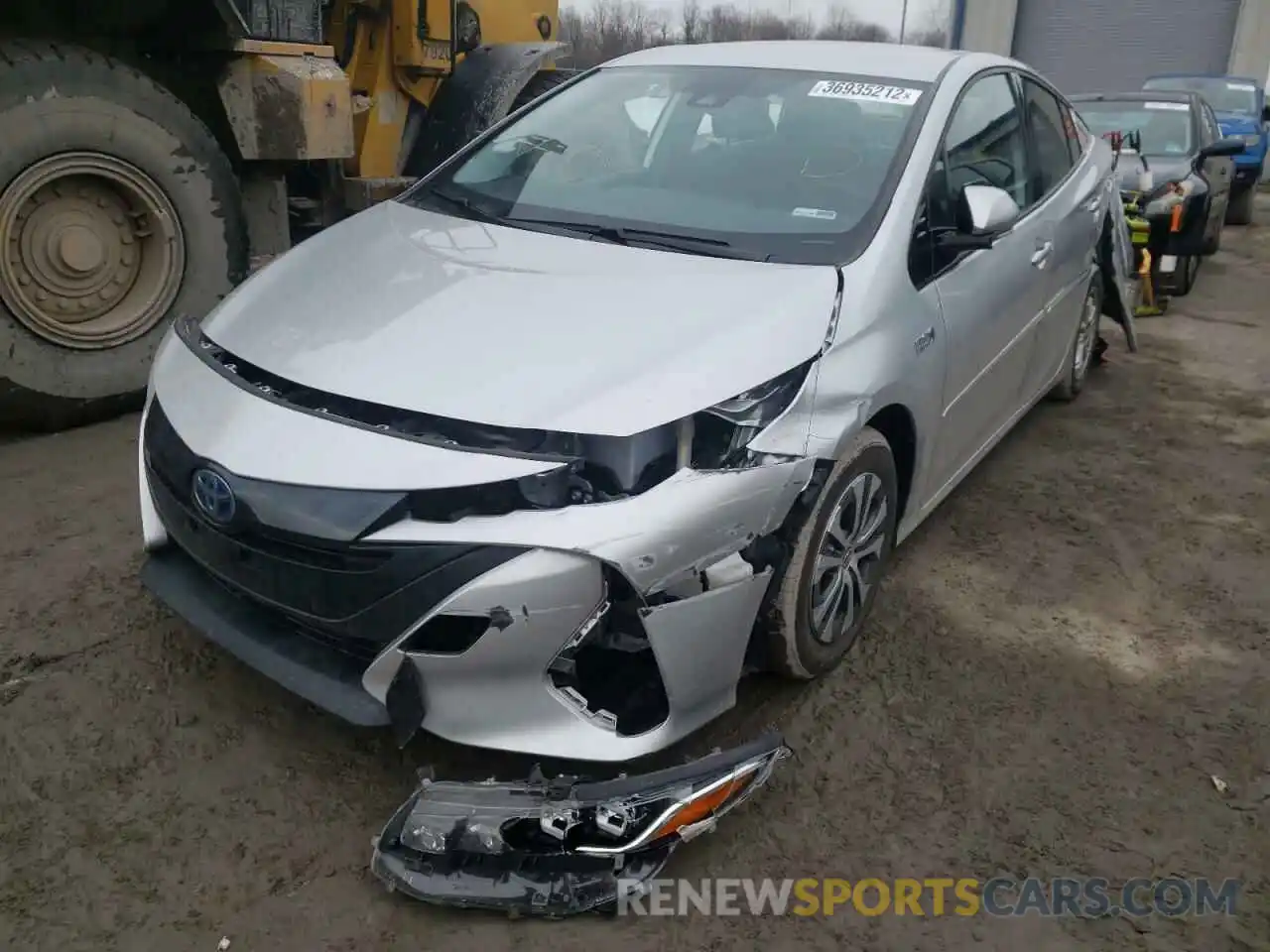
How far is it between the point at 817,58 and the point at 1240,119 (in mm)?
14054

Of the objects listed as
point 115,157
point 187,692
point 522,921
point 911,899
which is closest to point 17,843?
point 187,692

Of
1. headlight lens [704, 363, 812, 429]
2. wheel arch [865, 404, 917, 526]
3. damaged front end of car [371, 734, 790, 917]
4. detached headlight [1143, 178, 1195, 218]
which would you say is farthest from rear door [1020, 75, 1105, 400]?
detached headlight [1143, 178, 1195, 218]

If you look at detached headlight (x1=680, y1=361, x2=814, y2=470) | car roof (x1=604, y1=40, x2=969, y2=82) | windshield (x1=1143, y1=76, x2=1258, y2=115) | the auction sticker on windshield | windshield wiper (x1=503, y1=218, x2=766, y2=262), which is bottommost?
windshield (x1=1143, y1=76, x2=1258, y2=115)

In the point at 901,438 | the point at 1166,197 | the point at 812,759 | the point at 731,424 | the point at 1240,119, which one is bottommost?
the point at 812,759

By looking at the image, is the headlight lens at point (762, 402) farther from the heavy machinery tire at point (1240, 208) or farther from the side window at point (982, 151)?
the heavy machinery tire at point (1240, 208)

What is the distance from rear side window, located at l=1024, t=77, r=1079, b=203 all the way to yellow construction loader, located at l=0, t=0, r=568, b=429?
2999 mm

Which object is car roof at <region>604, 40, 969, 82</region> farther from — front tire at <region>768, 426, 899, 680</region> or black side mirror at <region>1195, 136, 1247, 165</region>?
black side mirror at <region>1195, 136, 1247, 165</region>

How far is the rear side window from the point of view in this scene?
409 centimetres

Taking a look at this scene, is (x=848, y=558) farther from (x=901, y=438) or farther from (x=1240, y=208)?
(x=1240, y=208)

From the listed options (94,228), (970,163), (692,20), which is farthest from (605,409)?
(692,20)

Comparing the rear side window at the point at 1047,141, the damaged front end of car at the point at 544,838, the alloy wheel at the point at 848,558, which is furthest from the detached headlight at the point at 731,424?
the rear side window at the point at 1047,141

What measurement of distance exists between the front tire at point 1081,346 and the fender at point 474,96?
10.8 feet

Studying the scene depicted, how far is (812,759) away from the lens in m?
2.64

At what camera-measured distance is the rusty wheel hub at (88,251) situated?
160 inches
